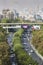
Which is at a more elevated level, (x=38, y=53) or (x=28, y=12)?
(x=38, y=53)

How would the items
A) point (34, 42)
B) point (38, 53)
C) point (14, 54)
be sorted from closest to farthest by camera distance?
point (14, 54) → point (38, 53) → point (34, 42)

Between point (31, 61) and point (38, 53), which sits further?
Answer: point (38, 53)

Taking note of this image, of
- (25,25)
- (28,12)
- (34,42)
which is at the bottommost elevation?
(28,12)

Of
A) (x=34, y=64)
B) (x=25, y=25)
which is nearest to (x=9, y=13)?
(x=25, y=25)

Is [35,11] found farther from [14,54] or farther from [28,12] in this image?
[14,54]

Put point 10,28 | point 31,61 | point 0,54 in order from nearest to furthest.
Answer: point 0,54 → point 31,61 → point 10,28

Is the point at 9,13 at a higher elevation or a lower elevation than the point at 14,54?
lower

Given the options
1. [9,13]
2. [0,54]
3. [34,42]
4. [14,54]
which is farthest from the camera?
[9,13]

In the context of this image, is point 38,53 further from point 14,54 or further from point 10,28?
point 10,28

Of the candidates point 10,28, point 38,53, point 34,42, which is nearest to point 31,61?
point 38,53
